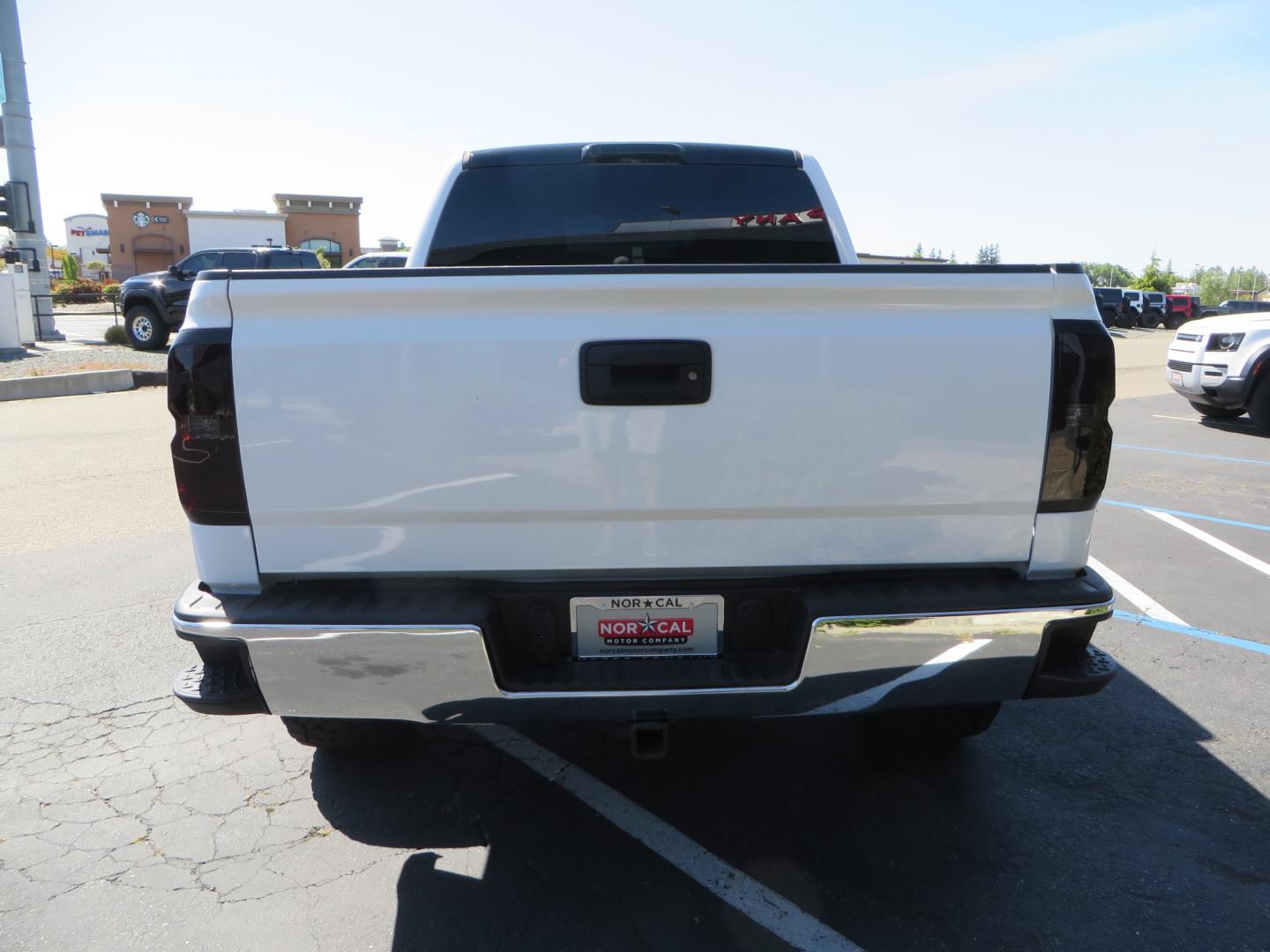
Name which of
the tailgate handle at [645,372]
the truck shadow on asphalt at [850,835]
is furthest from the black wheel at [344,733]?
the tailgate handle at [645,372]

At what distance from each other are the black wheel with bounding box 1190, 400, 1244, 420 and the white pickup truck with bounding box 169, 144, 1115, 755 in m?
11.3

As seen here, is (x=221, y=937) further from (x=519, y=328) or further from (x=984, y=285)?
(x=984, y=285)

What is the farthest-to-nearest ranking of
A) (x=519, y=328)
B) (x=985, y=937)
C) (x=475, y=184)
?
(x=475, y=184)
(x=985, y=937)
(x=519, y=328)

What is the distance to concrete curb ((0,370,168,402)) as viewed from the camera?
1304 cm

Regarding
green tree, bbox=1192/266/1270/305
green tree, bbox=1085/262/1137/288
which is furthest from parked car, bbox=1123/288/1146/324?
green tree, bbox=1192/266/1270/305

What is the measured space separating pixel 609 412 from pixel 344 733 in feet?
5.44

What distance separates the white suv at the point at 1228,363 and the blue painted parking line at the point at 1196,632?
24.3 ft

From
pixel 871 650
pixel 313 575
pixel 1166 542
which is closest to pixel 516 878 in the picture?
pixel 313 575

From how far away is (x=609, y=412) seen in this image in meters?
2.25

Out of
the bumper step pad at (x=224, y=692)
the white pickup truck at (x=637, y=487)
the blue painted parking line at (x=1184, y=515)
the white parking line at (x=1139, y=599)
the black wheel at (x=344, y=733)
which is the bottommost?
the blue painted parking line at (x=1184, y=515)

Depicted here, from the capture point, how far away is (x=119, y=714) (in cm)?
368

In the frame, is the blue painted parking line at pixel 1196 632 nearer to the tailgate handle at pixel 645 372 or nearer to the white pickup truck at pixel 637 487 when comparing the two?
the white pickup truck at pixel 637 487

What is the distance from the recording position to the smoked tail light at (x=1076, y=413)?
230 centimetres

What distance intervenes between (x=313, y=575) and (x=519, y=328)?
0.85 m
